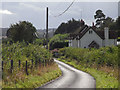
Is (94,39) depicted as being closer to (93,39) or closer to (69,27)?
(93,39)

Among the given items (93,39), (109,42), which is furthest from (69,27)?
(109,42)

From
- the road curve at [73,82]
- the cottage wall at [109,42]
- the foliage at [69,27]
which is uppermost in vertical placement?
the foliage at [69,27]

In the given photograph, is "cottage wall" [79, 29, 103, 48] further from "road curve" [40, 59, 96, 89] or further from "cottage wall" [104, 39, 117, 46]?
"road curve" [40, 59, 96, 89]

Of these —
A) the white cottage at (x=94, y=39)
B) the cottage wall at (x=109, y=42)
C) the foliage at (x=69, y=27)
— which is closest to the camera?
the white cottage at (x=94, y=39)

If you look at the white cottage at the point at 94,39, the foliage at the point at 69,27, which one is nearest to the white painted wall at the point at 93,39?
the white cottage at the point at 94,39

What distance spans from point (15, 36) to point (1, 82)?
4091 cm

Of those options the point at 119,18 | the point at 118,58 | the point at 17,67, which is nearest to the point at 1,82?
the point at 17,67

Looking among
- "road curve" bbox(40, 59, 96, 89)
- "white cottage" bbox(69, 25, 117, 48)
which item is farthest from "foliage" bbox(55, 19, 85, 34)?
"road curve" bbox(40, 59, 96, 89)

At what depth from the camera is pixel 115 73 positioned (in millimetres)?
20406

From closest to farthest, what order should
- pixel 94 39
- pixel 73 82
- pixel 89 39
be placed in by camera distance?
pixel 73 82
pixel 94 39
pixel 89 39

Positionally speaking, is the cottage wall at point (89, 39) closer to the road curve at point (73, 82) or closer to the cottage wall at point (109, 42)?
the cottage wall at point (109, 42)

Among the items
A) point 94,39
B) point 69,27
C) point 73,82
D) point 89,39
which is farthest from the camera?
point 69,27

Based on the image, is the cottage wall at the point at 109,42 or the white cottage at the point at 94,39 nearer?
the white cottage at the point at 94,39

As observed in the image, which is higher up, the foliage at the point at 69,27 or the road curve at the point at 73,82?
the foliage at the point at 69,27
